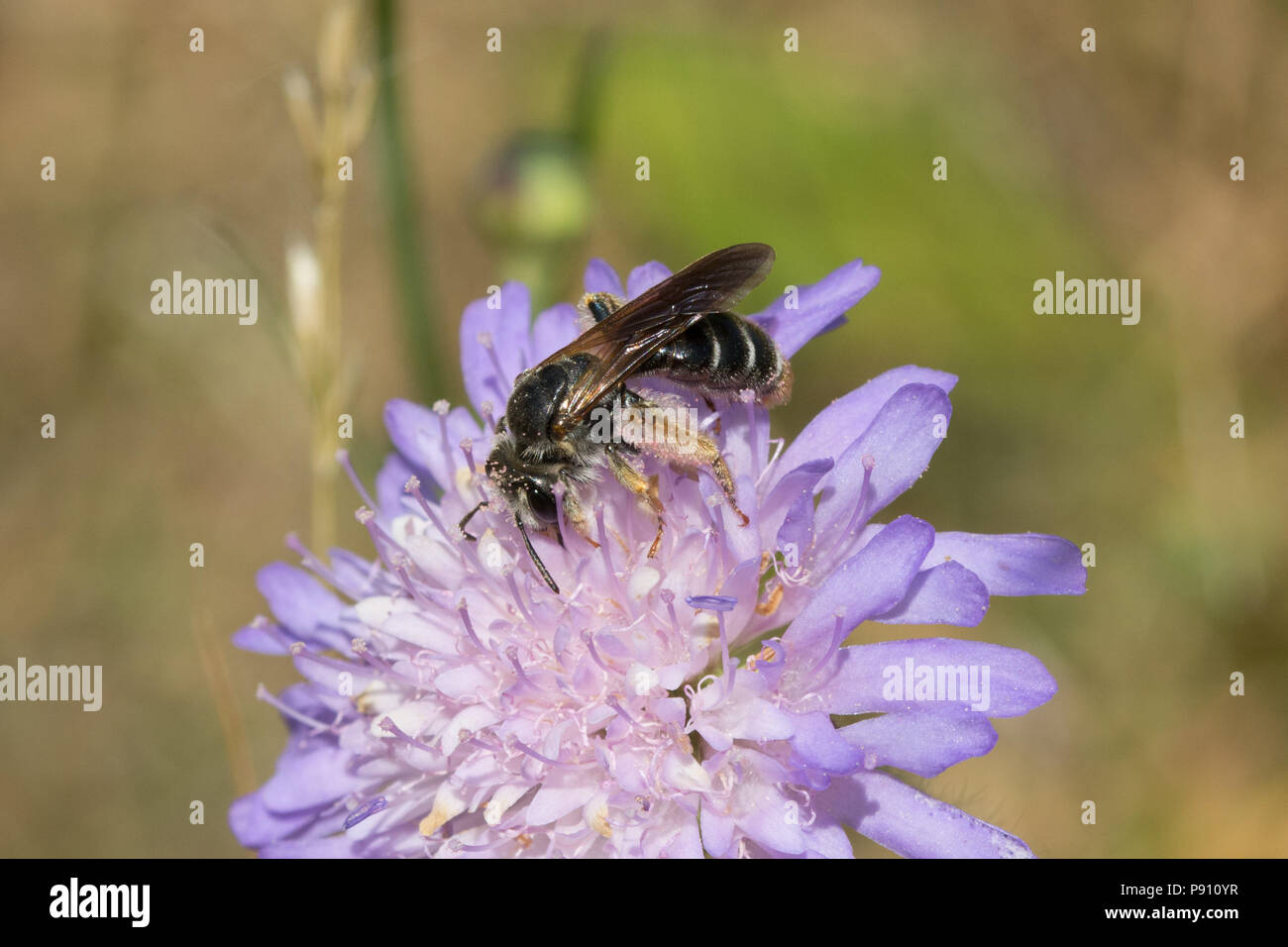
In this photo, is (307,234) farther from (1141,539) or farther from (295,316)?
(1141,539)

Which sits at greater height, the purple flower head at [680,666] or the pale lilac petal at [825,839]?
the purple flower head at [680,666]

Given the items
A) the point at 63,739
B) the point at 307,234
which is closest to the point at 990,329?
the point at 307,234

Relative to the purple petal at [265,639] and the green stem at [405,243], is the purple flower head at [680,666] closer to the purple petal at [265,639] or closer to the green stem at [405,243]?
the purple petal at [265,639]

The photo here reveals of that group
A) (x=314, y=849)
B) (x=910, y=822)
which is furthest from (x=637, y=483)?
(x=314, y=849)

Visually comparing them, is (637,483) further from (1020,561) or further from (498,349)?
(1020,561)

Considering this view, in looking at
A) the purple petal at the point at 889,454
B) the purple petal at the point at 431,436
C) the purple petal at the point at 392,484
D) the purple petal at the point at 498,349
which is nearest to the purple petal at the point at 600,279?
the purple petal at the point at 498,349

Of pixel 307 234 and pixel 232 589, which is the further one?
pixel 307 234
